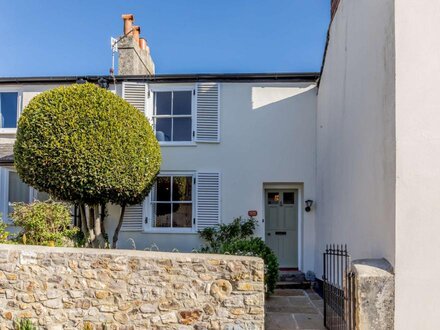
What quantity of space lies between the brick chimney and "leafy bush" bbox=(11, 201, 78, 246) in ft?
14.2

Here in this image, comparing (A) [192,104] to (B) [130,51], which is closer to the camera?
(A) [192,104]

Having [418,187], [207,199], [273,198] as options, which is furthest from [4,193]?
[418,187]

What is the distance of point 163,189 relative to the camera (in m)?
9.30

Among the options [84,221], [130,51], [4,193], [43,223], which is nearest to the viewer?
[43,223]

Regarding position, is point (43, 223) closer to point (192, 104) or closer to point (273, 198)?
point (192, 104)

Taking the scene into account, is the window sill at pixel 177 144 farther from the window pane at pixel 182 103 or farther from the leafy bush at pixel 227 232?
the leafy bush at pixel 227 232

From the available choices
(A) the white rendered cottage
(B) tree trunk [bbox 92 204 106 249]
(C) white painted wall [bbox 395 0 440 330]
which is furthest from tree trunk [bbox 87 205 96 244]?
(C) white painted wall [bbox 395 0 440 330]

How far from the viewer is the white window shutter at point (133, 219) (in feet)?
29.6

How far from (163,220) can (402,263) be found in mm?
6597

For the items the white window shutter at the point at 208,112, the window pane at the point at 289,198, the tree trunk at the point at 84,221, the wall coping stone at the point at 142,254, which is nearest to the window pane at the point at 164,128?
the white window shutter at the point at 208,112

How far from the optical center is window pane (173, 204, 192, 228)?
30.1ft

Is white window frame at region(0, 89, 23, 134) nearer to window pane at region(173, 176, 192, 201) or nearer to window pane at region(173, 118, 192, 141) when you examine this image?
window pane at region(173, 118, 192, 141)

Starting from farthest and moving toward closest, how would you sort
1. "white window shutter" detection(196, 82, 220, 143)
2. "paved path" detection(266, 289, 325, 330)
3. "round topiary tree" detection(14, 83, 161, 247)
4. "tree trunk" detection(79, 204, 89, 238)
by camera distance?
"white window shutter" detection(196, 82, 220, 143) < "tree trunk" detection(79, 204, 89, 238) < "round topiary tree" detection(14, 83, 161, 247) < "paved path" detection(266, 289, 325, 330)

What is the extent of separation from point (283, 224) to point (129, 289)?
5603 millimetres
